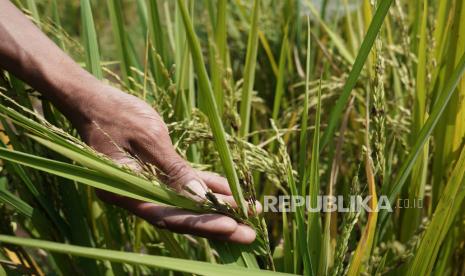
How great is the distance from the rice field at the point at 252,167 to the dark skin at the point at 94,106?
58 millimetres

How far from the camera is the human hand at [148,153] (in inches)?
36.8

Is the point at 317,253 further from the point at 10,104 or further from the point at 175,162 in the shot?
→ the point at 10,104

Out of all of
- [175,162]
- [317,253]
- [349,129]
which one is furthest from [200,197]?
[349,129]

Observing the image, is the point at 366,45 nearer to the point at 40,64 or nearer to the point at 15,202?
the point at 40,64

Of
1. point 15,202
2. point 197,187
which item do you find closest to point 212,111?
point 197,187

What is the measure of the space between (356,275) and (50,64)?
2.20ft

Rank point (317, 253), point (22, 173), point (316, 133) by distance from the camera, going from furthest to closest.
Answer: point (22, 173) → point (317, 253) → point (316, 133)

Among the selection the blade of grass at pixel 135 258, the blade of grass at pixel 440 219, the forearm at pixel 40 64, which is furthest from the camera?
the forearm at pixel 40 64

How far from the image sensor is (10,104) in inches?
44.6

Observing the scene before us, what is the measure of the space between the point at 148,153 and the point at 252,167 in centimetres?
20

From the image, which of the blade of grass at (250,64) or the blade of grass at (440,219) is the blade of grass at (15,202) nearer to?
the blade of grass at (250,64)

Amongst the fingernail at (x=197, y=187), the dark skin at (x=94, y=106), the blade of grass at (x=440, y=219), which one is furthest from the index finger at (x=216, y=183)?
the blade of grass at (x=440, y=219)

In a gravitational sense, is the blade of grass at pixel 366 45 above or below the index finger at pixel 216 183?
above

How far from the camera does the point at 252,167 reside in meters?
1.05
